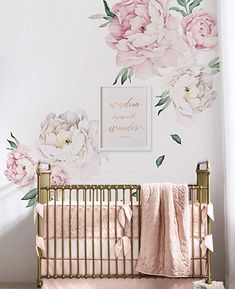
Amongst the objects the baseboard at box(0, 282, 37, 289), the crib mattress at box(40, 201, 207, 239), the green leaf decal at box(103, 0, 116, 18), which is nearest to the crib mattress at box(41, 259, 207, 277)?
the crib mattress at box(40, 201, 207, 239)

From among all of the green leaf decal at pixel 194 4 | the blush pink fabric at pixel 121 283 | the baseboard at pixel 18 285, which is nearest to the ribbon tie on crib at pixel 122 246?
the blush pink fabric at pixel 121 283

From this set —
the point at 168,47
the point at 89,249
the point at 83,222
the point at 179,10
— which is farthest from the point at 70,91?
the point at 89,249

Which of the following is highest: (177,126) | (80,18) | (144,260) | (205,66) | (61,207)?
(80,18)

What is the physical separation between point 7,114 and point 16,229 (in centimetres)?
72

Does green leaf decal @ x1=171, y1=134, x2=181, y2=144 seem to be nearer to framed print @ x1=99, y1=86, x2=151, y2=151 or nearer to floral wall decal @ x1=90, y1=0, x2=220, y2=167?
floral wall decal @ x1=90, y1=0, x2=220, y2=167

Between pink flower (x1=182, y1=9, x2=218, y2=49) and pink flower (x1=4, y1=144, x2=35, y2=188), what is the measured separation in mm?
1248

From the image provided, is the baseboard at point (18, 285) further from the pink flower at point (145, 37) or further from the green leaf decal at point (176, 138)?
the pink flower at point (145, 37)

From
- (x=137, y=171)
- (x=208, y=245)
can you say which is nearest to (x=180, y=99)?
(x=137, y=171)

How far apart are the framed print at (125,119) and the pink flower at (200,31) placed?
0.43m

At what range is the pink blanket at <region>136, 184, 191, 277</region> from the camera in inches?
128

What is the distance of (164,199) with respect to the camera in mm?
3297

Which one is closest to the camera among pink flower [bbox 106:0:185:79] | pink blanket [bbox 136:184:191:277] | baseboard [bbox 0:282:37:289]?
pink blanket [bbox 136:184:191:277]

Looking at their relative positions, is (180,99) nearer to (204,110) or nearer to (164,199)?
(204,110)

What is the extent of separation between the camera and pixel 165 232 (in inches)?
129
